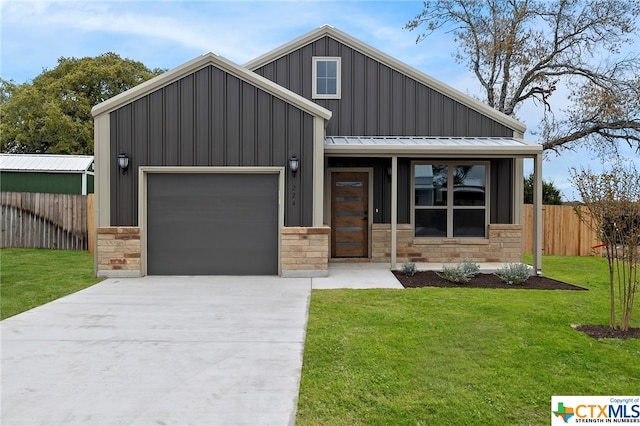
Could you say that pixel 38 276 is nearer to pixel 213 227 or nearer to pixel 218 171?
pixel 213 227

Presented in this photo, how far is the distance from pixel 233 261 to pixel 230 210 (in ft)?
3.33

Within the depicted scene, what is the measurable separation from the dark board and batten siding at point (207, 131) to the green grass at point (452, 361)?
133 inches

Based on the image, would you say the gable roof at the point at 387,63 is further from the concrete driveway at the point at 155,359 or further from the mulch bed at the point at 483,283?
the concrete driveway at the point at 155,359

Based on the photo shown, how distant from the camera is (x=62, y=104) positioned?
2814 cm

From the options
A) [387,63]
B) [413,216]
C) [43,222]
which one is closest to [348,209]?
[413,216]

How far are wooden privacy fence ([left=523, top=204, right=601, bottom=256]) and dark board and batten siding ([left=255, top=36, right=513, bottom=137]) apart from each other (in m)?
4.82

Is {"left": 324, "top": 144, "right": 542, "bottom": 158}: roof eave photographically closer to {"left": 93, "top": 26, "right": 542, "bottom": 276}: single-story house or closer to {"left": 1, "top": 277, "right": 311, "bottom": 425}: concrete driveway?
{"left": 93, "top": 26, "right": 542, "bottom": 276}: single-story house

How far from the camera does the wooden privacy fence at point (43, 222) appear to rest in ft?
47.4

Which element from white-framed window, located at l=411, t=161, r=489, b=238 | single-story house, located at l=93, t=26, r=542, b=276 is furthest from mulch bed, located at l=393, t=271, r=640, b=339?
white-framed window, located at l=411, t=161, r=489, b=238

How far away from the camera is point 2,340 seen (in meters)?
5.12

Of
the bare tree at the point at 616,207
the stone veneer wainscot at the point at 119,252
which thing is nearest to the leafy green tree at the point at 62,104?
the stone veneer wainscot at the point at 119,252

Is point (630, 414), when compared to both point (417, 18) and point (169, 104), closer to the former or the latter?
point (169, 104)

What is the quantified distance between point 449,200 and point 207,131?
227 inches

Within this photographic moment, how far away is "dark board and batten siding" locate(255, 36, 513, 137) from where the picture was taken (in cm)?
1124
